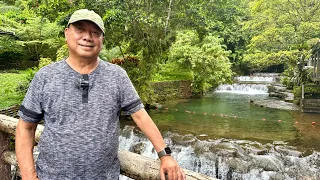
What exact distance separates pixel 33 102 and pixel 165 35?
354 inches

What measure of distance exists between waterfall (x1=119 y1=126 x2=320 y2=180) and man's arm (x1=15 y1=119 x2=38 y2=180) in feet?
14.9

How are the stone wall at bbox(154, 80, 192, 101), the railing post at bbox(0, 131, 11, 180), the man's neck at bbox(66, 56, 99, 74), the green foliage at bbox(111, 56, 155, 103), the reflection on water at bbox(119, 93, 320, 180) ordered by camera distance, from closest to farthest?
the man's neck at bbox(66, 56, 99, 74) → the railing post at bbox(0, 131, 11, 180) → the reflection on water at bbox(119, 93, 320, 180) → the green foliage at bbox(111, 56, 155, 103) → the stone wall at bbox(154, 80, 192, 101)

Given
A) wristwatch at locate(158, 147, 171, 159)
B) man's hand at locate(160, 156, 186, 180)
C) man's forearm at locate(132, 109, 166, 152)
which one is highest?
man's forearm at locate(132, 109, 166, 152)

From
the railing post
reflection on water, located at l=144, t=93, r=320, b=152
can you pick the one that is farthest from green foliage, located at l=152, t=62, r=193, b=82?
the railing post

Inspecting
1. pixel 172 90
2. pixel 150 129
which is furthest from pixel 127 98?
pixel 172 90

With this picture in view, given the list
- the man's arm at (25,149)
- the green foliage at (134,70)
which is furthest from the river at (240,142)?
the man's arm at (25,149)

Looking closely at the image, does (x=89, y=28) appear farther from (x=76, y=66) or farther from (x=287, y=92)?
(x=287, y=92)

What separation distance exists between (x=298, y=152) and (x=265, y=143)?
894 mm

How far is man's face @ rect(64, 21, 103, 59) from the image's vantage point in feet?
4.95

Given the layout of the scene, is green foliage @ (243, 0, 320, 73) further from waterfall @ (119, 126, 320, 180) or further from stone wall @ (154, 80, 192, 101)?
waterfall @ (119, 126, 320, 180)

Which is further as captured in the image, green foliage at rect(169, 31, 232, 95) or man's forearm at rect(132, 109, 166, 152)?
green foliage at rect(169, 31, 232, 95)

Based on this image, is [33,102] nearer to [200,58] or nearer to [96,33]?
[96,33]

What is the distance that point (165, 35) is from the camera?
33.3ft

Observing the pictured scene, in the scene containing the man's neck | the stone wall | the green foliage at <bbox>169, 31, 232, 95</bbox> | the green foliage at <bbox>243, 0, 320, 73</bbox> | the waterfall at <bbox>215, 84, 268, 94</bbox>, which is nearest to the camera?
the man's neck
